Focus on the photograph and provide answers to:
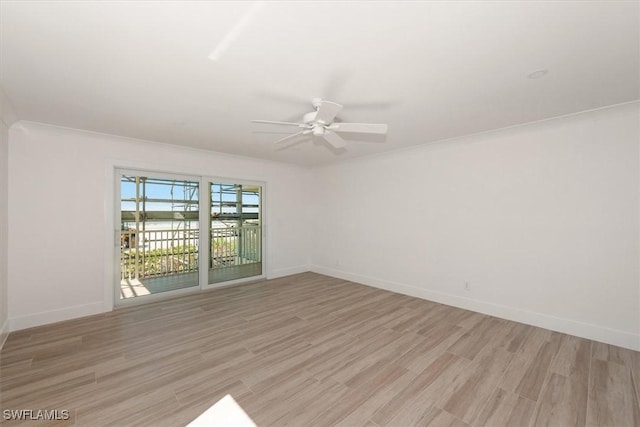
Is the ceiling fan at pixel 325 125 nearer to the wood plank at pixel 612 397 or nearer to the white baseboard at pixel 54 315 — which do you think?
the wood plank at pixel 612 397

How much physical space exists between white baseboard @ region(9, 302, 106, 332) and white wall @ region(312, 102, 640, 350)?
167 inches

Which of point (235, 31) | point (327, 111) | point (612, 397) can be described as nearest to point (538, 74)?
point (327, 111)

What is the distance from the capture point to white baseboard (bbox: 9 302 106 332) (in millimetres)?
3057

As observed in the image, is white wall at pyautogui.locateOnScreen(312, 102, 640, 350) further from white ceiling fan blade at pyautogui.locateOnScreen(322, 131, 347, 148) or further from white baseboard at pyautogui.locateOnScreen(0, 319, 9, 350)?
white baseboard at pyautogui.locateOnScreen(0, 319, 9, 350)

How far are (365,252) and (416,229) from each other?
1150 millimetres

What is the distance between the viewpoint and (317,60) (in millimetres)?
1872

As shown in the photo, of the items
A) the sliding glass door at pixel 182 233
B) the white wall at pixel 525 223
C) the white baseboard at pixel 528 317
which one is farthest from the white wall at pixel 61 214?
the white baseboard at pixel 528 317

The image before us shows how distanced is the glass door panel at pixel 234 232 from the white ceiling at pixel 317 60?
2046 mm

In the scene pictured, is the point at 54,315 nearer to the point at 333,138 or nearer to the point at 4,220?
the point at 4,220

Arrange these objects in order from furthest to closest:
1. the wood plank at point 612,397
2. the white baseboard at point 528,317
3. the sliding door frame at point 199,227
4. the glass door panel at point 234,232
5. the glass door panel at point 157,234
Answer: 1. the glass door panel at point 234,232
2. the glass door panel at point 157,234
3. the sliding door frame at point 199,227
4. the white baseboard at point 528,317
5. the wood plank at point 612,397

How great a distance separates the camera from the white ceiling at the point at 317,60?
145 centimetres

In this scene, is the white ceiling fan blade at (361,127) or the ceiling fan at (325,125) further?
the white ceiling fan blade at (361,127)

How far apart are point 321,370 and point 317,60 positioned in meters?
2.51

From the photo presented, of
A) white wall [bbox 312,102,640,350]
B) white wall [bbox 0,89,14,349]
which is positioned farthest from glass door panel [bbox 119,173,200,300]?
white wall [bbox 312,102,640,350]
